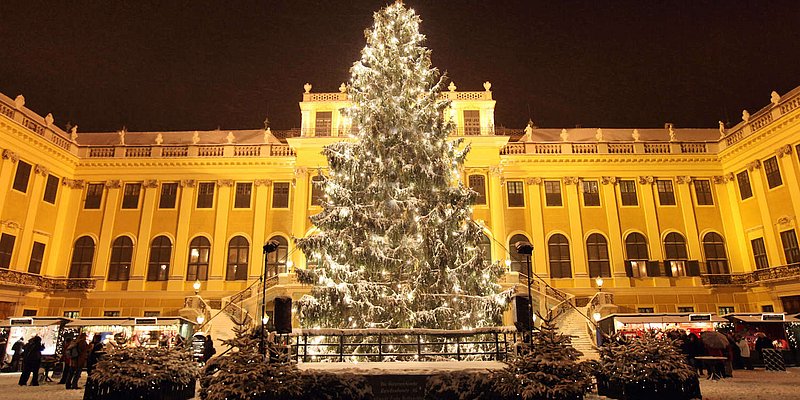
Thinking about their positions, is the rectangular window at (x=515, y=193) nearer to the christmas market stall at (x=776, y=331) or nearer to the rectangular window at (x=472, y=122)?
the rectangular window at (x=472, y=122)

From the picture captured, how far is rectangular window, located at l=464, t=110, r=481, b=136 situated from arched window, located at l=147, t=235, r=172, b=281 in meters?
17.4

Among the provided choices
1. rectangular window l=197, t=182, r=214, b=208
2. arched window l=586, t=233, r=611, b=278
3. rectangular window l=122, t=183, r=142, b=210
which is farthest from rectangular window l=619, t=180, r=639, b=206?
rectangular window l=122, t=183, r=142, b=210

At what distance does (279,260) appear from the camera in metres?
28.5

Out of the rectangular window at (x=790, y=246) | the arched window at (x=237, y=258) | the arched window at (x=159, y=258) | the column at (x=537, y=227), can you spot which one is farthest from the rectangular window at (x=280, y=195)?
the rectangular window at (x=790, y=246)

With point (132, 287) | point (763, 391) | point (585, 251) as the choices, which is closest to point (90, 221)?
point (132, 287)

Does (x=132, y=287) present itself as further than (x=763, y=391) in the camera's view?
Yes

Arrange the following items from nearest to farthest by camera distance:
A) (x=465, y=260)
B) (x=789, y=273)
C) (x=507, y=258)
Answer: (x=465, y=260)
(x=789, y=273)
(x=507, y=258)

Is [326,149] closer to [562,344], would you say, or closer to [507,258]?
[562,344]

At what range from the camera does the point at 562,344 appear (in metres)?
8.81

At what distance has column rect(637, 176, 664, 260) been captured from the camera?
1130 inches

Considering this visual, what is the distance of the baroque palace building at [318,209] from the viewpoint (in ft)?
87.7

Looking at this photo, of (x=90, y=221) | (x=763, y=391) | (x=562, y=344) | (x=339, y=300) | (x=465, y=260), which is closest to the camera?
(x=562, y=344)

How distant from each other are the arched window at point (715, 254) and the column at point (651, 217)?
99.6 inches

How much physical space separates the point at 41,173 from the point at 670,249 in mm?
33295
